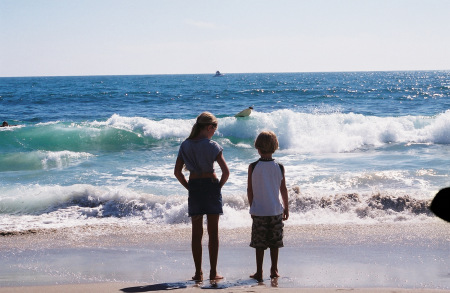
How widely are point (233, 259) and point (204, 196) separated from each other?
121cm

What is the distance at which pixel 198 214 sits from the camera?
15.2ft

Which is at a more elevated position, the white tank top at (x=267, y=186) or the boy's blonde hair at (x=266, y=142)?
the boy's blonde hair at (x=266, y=142)

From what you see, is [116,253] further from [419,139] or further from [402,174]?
[419,139]

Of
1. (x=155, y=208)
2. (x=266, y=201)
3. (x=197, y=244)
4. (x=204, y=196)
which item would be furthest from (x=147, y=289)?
(x=155, y=208)

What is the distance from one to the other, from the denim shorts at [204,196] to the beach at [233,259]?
0.67 metres

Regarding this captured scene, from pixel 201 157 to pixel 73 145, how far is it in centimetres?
1335

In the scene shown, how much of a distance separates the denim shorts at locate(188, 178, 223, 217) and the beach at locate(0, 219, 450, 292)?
2.21 feet

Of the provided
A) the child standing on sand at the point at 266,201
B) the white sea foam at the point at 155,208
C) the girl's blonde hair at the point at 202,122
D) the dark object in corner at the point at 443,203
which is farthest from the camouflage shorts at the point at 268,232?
the dark object in corner at the point at 443,203

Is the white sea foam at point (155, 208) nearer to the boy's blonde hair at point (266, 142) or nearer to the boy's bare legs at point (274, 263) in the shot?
the boy's bare legs at point (274, 263)

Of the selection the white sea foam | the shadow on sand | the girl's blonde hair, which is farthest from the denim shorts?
the white sea foam

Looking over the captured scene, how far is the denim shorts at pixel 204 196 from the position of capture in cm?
459

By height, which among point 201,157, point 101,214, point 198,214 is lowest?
point 101,214

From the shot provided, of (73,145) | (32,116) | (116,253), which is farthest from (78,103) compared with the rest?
(116,253)

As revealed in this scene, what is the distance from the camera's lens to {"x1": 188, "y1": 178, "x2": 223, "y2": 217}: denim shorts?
4.59 m
